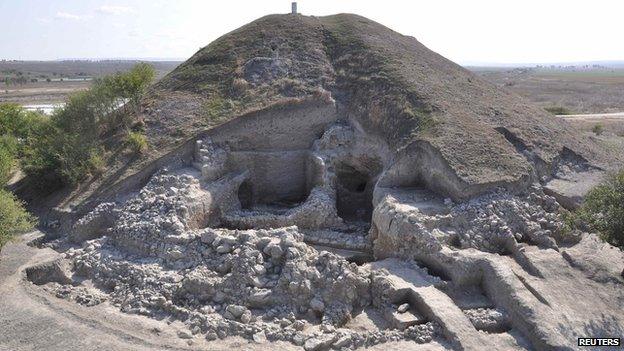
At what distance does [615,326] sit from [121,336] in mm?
11677

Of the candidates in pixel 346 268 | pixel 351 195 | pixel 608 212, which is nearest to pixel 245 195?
pixel 351 195

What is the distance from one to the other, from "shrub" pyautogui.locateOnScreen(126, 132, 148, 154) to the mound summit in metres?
0.51

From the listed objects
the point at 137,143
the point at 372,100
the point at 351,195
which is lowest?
the point at 351,195

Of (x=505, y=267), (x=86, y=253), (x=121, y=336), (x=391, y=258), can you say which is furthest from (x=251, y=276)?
(x=505, y=267)

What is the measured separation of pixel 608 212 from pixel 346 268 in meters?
7.01

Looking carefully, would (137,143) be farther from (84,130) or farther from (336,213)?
(336,213)

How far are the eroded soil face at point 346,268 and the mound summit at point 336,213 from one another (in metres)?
0.06

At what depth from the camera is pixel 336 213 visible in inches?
719

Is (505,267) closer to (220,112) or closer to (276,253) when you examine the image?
(276,253)

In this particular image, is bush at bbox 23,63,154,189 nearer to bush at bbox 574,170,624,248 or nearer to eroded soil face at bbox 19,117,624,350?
A: eroded soil face at bbox 19,117,624,350

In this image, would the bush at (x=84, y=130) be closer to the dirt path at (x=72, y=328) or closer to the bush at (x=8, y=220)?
the bush at (x=8, y=220)

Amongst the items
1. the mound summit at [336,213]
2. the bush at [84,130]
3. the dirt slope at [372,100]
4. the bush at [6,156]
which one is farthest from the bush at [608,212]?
the bush at [6,156]

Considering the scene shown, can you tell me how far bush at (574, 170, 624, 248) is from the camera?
40.5ft

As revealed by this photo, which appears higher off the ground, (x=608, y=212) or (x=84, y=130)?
(x=84, y=130)
